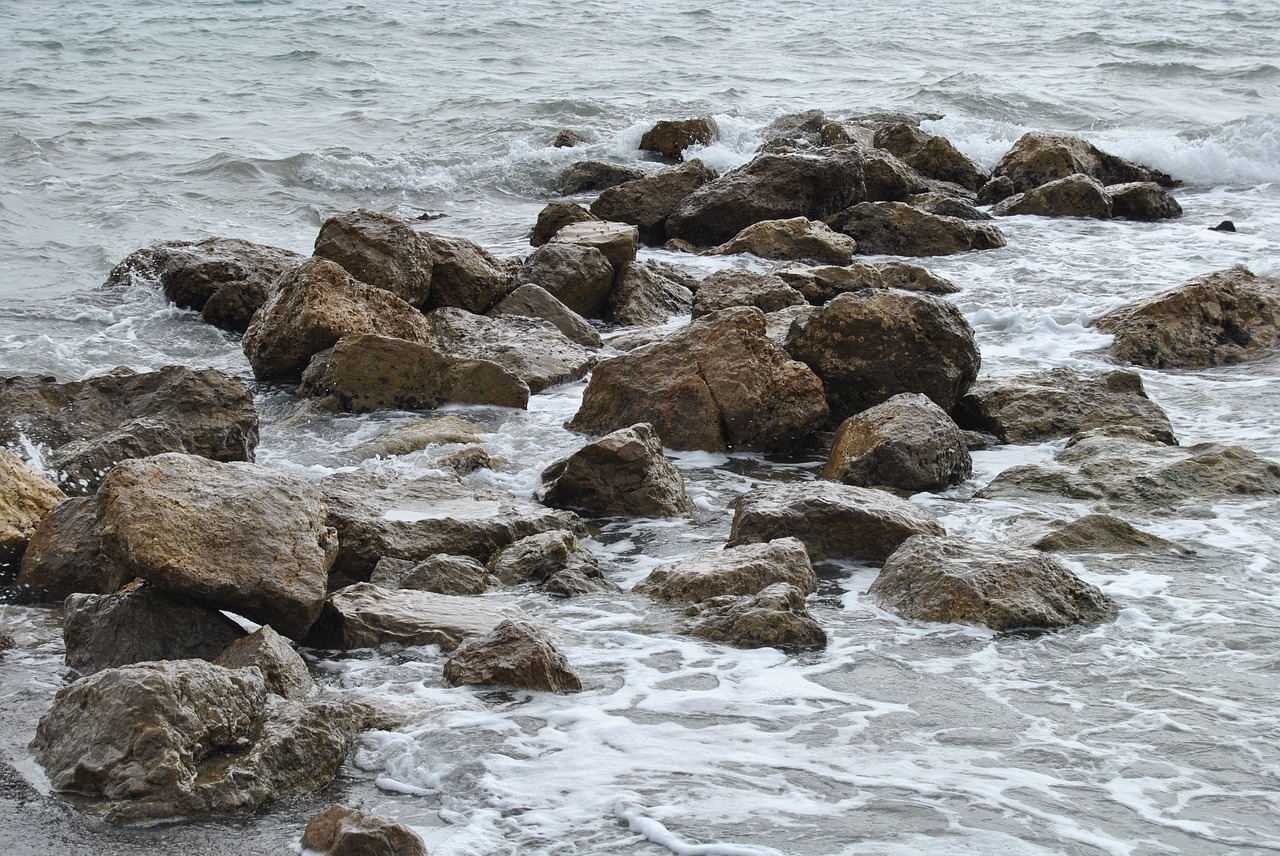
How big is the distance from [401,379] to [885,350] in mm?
2827

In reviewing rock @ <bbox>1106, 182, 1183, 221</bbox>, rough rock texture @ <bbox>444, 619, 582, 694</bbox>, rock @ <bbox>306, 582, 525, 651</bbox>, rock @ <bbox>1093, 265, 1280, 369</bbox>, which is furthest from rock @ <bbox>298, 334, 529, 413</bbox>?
rock @ <bbox>1106, 182, 1183, 221</bbox>

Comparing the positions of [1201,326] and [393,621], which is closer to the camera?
[393,621]

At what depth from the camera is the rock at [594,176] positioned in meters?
14.4

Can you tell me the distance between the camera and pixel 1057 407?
6.90 meters

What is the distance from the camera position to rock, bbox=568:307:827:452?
263 inches

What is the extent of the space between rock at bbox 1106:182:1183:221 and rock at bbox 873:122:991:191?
1683 millimetres

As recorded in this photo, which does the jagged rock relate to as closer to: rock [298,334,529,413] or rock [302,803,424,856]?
rock [302,803,424,856]

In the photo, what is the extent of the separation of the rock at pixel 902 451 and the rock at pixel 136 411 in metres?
3.04

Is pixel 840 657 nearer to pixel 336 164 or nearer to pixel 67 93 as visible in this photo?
pixel 336 164

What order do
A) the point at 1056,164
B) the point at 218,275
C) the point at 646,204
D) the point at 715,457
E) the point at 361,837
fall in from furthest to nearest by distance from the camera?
the point at 1056,164 → the point at 646,204 → the point at 218,275 → the point at 715,457 → the point at 361,837

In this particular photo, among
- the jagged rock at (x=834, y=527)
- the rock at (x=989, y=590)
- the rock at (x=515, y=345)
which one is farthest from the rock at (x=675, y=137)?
the rock at (x=989, y=590)

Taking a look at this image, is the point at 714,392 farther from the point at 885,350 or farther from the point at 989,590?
the point at 989,590

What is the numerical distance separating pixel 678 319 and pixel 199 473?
547cm

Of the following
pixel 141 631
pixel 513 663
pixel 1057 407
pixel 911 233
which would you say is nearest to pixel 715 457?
pixel 1057 407
